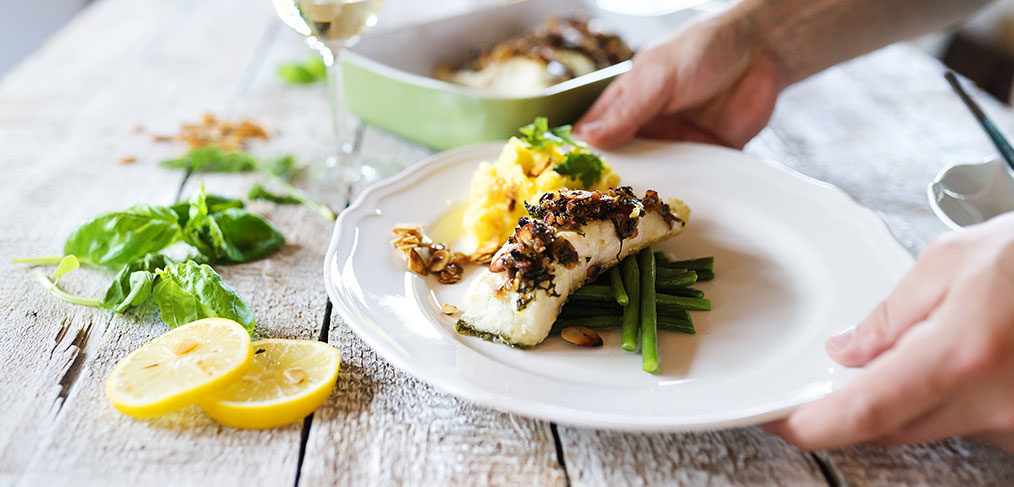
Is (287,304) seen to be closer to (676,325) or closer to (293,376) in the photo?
(293,376)

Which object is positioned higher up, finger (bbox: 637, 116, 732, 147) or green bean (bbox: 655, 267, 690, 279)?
green bean (bbox: 655, 267, 690, 279)

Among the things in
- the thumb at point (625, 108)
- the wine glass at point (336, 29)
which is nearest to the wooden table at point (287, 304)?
the wine glass at point (336, 29)

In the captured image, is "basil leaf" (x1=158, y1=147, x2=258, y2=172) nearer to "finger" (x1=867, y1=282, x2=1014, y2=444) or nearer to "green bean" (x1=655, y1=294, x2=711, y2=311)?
"green bean" (x1=655, y1=294, x2=711, y2=311)

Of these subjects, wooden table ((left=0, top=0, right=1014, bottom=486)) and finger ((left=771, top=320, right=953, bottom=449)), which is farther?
wooden table ((left=0, top=0, right=1014, bottom=486))

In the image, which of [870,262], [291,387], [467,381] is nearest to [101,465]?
[291,387]

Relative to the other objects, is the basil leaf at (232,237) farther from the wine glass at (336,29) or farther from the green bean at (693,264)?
the green bean at (693,264)

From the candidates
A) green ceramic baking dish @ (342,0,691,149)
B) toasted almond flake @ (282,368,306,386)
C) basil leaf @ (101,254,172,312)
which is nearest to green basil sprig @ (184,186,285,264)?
basil leaf @ (101,254,172,312)
